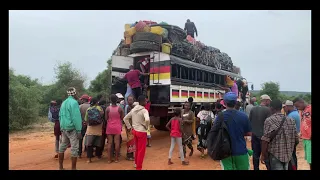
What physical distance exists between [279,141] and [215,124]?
1.06 m

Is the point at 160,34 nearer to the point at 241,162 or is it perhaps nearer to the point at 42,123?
the point at 241,162

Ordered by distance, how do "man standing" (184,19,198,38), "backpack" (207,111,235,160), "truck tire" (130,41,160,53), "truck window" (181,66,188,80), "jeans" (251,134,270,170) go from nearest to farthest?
"backpack" (207,111,235,160), "jeans" (251,134,270,170), "truck tire" (130,41,160,53), "truck window" (181,66,188,80), "man standing" (184,19,198,38)

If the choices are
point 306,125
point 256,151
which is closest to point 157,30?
point 256,151

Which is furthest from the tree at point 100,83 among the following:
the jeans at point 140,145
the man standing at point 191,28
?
the jeans at point 140,145

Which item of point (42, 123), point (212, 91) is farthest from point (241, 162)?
point (42, 123)

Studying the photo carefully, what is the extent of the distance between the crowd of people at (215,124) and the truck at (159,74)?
1.04 meters

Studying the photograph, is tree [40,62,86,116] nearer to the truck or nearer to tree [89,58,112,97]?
tree [89,58,112,97]

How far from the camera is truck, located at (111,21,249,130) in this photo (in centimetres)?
859

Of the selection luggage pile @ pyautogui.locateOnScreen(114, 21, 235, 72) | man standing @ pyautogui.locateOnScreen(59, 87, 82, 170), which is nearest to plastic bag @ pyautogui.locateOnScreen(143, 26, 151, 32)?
luggage pile @ pyautogui.locateOnScreen(114, 21, 235, 72)

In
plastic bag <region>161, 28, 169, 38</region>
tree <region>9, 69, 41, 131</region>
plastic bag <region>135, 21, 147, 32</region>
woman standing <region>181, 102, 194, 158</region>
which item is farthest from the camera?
tree <region>9, 69, 41, 131</region>

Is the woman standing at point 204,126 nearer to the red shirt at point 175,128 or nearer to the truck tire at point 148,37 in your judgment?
the red shirt at point 175,128

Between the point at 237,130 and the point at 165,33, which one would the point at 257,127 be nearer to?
the point at 237,130

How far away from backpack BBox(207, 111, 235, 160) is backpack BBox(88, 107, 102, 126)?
362 centimetres

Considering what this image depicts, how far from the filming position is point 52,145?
30.0 ft
